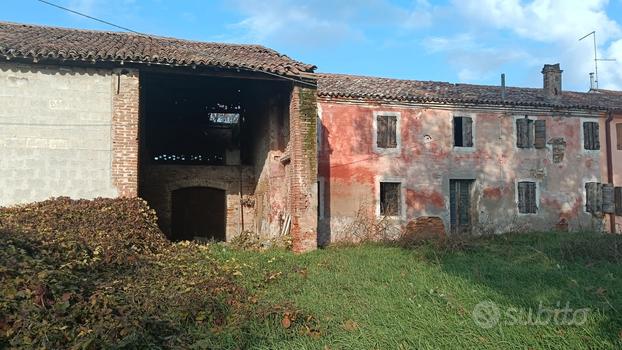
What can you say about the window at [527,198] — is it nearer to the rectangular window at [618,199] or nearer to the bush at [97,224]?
the rectangular window at [618,199]

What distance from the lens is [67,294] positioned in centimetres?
646

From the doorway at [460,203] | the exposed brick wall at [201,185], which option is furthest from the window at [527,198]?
the exposed brick wall at [201,185]

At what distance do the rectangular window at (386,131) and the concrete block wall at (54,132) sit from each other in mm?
8837

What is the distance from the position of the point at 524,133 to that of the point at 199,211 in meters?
11.6

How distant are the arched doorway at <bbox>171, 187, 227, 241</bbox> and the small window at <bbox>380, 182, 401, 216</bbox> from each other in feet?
17.0

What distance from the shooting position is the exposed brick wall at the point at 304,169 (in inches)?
503

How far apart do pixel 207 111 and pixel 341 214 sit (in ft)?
20.3

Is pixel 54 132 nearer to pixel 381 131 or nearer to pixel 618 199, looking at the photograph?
pixel 381 131

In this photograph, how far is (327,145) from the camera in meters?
17.1

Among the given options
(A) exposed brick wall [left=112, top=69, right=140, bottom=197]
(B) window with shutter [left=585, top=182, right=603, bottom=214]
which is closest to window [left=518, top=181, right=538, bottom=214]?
(B) window with shutter [left=585, top=182, right=603, bottom=214]

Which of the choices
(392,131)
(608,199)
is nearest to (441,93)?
(392,131)

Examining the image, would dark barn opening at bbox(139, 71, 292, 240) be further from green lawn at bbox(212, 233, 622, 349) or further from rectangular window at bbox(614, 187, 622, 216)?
rectangular window at bbox(614, 187, 622, 216)

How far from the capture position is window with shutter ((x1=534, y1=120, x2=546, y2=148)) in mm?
18906

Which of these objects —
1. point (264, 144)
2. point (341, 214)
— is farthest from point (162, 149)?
point (341, 214)
